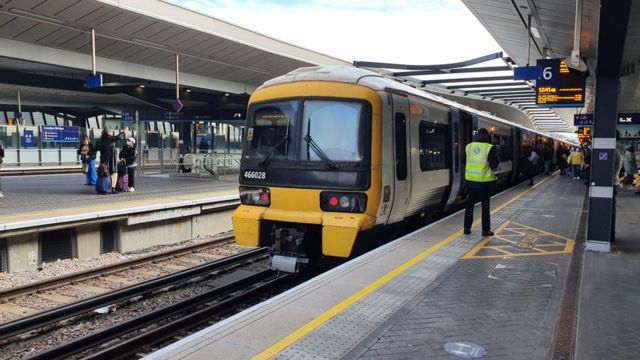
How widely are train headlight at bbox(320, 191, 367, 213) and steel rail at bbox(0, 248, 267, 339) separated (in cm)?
286

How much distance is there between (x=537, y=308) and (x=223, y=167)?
16595 mm

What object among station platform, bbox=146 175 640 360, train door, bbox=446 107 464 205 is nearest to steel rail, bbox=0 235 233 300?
station platform, bbox=146 175 640 360

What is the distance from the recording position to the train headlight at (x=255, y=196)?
23.1 feet

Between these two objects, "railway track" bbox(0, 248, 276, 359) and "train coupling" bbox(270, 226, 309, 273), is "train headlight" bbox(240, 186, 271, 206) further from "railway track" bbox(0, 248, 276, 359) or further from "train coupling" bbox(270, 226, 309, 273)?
"railway track" bbox(0, 248, 276, 359)

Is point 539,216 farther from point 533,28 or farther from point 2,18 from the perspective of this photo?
point 2,18

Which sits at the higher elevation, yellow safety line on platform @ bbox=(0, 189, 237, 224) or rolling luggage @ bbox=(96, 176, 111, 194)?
rolling luggage @ bbox=(96, 176, 111, 194)

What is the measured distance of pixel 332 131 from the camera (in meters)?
6.70

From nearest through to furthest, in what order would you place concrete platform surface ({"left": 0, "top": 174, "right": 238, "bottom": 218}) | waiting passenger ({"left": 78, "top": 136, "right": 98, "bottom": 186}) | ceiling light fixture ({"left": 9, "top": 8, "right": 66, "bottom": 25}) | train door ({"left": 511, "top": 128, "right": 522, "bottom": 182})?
concrete platform surface ({"left": 0, "top": 174, "right": 238, "bottom": 218}) → ceiling light fixture ({"left": 9, "top": 8, "right": 66, "bottom": 25}) → waiting passenger ({"left": 78, "top": 136, "right": 98, "bottom": 186}) → train door ({"left": 511, "top": 128, "right": 522, "bottom": 182})

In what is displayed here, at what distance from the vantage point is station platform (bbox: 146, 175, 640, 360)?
376 cm

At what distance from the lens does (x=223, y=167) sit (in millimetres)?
20141

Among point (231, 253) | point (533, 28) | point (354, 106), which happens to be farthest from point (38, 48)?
point (533, 28)

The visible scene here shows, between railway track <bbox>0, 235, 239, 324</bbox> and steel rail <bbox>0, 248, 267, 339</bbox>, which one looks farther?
railway track <bbox>0, 235, 239, 324</bbox>

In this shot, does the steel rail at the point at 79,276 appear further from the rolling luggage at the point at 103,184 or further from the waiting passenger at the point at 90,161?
the waiting passenger at the point at 90,161

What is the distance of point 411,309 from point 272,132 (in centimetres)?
344
